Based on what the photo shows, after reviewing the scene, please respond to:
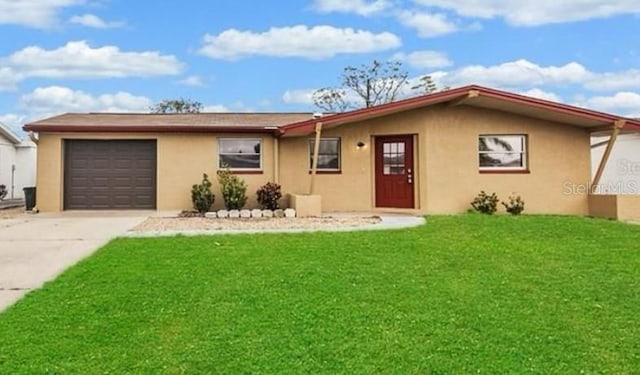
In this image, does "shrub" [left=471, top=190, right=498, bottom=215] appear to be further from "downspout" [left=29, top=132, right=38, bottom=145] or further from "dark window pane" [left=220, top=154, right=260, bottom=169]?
"downspout" [left=29, top=132, right=38, bottom=145]

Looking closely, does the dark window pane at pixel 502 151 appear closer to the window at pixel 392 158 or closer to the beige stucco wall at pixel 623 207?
the window at pixel 392 158

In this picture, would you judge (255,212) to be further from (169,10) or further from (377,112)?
(169,10)

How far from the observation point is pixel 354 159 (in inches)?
591

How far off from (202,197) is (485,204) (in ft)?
25.1

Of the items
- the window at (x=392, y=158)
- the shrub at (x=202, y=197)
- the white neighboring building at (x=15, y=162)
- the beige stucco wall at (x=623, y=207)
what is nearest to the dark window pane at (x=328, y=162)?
the window at (x=392, y=158)

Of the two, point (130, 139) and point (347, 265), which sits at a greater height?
point (130, 139)

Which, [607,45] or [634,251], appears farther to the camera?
[607,45]

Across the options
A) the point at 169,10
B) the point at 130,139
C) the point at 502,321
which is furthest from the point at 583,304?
the point at 169,10

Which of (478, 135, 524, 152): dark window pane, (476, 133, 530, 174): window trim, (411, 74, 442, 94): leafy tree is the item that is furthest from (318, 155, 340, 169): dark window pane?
(411, 74, 442, 94): leafy tree

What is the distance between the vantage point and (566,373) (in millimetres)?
3643

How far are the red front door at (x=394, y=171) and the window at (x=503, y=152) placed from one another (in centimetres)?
204

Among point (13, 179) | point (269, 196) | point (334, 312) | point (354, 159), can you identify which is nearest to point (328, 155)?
point (354, 159)

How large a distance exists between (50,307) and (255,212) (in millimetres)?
8645

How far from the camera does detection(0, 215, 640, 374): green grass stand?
3.85 m
